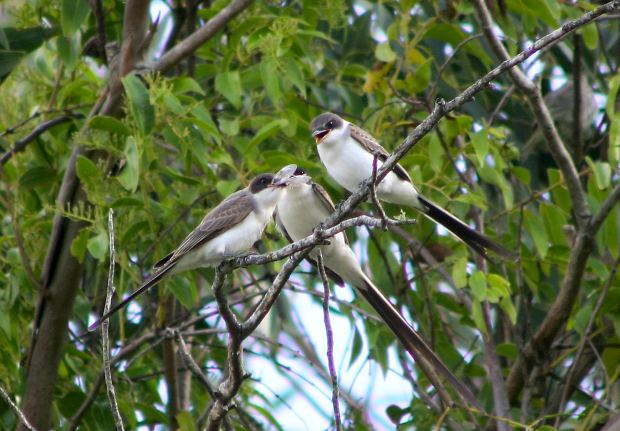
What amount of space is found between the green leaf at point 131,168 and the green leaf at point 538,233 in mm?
1703

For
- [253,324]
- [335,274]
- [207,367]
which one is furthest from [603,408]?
[253,324]

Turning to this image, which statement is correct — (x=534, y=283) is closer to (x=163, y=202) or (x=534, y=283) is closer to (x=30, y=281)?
(x=163, y=202)

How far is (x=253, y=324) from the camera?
9.55ft

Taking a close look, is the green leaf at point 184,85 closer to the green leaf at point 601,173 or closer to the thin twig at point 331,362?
the thin twig at point 331,362

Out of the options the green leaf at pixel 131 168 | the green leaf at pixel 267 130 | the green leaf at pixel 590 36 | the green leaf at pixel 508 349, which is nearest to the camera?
the green leaf at pixel 131 168

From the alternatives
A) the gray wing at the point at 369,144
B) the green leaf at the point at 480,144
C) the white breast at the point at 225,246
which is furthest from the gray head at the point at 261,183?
the green leaf at the point at 480,144

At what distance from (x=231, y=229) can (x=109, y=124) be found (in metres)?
0.64

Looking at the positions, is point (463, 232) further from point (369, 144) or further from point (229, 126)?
point (229, 126)

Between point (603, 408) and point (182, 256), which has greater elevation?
point (182, 256)

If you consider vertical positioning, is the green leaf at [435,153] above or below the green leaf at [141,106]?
below

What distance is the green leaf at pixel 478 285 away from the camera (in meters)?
4.04

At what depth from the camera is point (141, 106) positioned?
3.93 metres

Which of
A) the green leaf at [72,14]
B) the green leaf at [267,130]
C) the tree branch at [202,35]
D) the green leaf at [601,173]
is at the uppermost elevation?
the green leaf at [72,14]

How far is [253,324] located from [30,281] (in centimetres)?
186
